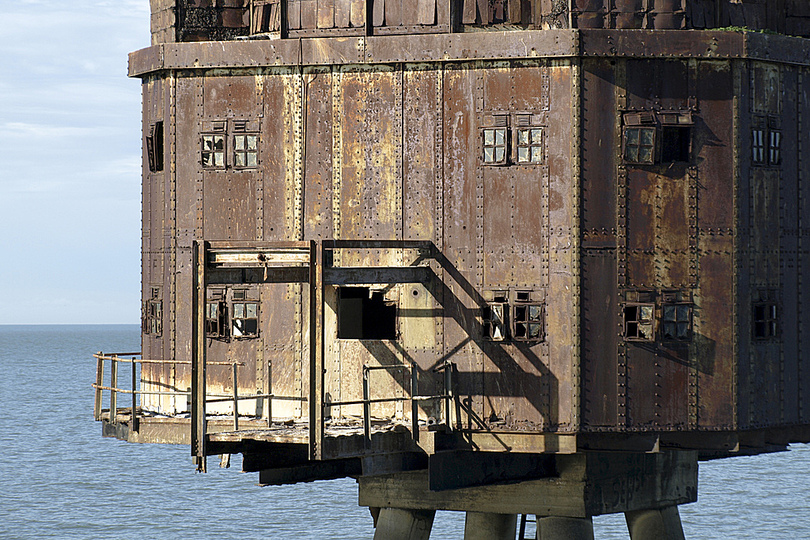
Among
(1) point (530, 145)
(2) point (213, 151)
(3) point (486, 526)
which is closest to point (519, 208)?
(1) point (530, 145)

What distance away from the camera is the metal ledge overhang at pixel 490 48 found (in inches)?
913

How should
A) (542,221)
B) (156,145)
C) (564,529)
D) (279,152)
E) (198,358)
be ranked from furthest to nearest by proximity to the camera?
(156,145) < (564,529) < (279,152) < (542,221) < (198,358)

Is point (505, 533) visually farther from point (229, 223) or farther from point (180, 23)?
point (180, 23)

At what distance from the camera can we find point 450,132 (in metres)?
23.9

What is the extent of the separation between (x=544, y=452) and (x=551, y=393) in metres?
1.06

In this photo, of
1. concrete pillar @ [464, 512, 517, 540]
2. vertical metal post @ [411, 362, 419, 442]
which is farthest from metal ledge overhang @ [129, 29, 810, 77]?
concrete pillar @ [464, 512, 517, 540]

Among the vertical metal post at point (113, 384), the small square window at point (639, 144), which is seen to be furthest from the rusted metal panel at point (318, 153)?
the small square window at point (639, 144)

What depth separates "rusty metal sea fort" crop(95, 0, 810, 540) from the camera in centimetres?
2334

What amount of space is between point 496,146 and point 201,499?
46.6 meters

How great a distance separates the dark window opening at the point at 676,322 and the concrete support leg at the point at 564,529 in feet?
14.0

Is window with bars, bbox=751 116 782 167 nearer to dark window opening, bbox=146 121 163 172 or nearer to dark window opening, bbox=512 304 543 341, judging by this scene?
dark window opening, bbox=512 304 543 341

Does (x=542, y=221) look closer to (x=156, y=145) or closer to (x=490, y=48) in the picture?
(x=490, y=48)

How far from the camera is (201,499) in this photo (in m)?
66.6

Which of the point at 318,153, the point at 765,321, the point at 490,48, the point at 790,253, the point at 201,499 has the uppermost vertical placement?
A: the point at 490,48
